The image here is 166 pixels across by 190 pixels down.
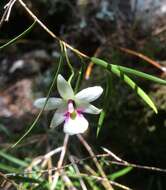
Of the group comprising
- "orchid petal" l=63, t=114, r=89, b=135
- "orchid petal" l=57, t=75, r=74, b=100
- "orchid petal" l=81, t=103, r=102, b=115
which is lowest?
"orchid petal" l=63, t=114, r=89, b=135

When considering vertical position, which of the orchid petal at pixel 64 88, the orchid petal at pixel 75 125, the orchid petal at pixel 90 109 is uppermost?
the orchid petal at pixel 64 88

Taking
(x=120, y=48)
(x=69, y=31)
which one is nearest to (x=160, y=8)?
(x=120, y=48)

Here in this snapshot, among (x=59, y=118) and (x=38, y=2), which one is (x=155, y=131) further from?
(x=38, y=2)

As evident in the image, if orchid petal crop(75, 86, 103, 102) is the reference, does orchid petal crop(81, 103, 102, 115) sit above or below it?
below

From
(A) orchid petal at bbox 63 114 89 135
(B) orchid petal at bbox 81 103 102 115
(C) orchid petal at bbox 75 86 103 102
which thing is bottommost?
(A) orchid petal at bbox 63 114 89 135

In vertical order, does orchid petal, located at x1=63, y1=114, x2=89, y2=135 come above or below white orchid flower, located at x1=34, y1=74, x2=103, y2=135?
below

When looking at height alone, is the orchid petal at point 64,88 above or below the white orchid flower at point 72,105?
above
